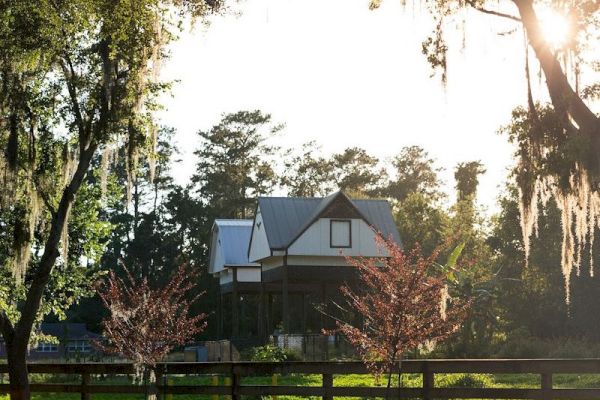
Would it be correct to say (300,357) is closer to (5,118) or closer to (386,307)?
(5,118)

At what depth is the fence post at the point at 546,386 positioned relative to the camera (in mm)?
13930

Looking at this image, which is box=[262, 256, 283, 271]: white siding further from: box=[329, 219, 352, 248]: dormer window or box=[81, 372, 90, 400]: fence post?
box=[81, 372, 90, 400]: fence post

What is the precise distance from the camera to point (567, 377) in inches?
1132

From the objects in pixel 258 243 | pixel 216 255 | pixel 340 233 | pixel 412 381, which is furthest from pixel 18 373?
pixel 216 255

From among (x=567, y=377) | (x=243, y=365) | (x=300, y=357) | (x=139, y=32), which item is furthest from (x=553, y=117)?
(x=300, y=357)

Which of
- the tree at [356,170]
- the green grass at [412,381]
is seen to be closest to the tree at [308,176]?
the tree at [356,170]

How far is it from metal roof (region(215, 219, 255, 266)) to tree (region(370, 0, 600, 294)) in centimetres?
3983

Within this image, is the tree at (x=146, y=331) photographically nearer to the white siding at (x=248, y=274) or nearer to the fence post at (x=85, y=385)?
the fence post at (x=85, y=385)

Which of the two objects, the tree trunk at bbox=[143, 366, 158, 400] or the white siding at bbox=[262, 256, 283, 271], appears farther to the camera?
the white siding at bbox=[262, 256, 283, 271]

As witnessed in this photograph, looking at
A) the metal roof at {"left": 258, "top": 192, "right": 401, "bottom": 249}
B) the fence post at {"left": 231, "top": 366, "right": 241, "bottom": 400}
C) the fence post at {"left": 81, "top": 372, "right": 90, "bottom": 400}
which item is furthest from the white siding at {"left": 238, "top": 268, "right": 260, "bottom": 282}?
the fence post at {"left": 231, "top": 366, "right": 241, "bottom": 400}

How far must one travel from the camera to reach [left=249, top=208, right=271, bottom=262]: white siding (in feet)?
157

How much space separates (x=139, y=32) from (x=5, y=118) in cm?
326

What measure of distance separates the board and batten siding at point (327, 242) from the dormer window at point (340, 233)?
0.34 ft

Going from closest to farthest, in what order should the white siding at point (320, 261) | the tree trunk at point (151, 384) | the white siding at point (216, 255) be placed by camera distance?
the tree trunk at point (151, 384), the white siding at point (320, 261), the white siding at point (216, 255)
